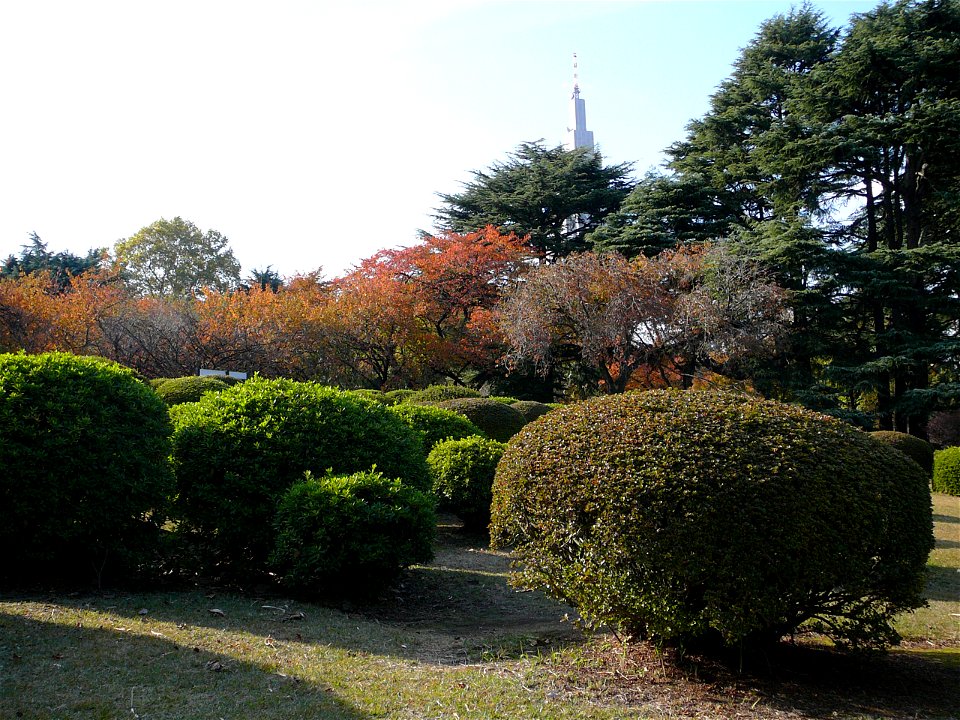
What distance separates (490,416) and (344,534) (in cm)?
740

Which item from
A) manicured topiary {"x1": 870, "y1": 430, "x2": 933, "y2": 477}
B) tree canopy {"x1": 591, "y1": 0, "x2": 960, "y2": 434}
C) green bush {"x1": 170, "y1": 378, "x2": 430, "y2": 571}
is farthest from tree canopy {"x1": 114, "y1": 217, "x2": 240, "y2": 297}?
green bush {"x1": 170, "y1": 378, "x2": 430, "y2": 571}

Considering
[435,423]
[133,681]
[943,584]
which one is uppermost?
[435,423]

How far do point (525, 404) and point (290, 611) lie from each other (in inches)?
404

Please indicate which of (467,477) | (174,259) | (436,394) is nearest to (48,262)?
(174,259)

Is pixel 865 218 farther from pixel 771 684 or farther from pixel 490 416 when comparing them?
pixel 771 684

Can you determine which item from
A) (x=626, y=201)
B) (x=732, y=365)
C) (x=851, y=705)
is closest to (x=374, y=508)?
(x=851, y=705)

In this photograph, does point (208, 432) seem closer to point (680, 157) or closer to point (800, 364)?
point (800, 364)

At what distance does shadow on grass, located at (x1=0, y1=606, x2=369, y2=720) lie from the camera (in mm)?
3592

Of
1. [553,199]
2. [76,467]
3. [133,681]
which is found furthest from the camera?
[553,199]

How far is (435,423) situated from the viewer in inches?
437

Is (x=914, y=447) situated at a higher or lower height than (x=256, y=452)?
lower

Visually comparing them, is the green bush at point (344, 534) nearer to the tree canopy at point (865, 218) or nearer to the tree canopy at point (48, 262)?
the tree canopy at point (865, 218)

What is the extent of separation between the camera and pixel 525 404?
15.5 m

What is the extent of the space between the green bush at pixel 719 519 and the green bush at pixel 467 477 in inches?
191
